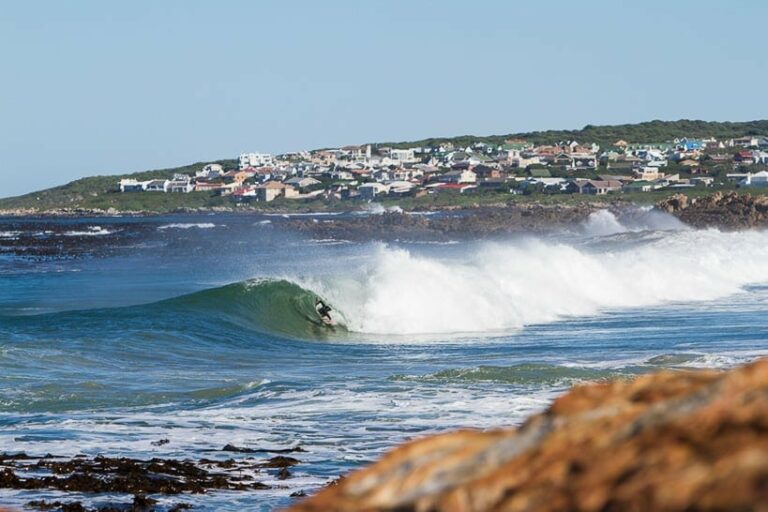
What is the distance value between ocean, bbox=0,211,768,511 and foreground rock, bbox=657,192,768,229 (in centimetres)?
2914

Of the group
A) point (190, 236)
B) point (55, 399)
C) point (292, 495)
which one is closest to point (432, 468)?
point (292, 495)

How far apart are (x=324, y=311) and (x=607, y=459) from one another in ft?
102

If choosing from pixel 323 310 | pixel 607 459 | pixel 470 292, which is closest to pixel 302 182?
pixel 470 292

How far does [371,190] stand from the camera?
557ft

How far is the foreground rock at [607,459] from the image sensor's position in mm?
2260

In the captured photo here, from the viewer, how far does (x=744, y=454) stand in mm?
2240

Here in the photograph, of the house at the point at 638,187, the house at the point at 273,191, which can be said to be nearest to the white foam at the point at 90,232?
the house at the point at 273,191

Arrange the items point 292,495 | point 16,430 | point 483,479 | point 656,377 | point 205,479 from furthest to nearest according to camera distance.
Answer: point 16,430, point 205,479, point 292,495, point 656,377, point 483,479

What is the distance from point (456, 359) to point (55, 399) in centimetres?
815

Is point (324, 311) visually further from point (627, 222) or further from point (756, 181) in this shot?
point (756, 181)

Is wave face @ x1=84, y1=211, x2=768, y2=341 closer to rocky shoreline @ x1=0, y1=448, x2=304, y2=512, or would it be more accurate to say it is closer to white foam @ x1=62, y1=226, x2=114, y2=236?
rocky shoreline @ x1=0, y1=448, x2=304, y2=512

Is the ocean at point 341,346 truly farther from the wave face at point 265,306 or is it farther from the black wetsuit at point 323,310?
the black wetsuit at point 323,310

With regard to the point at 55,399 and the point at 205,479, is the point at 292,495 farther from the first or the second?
the point at 55,399

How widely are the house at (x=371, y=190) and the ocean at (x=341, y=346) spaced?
111558 millimetres
